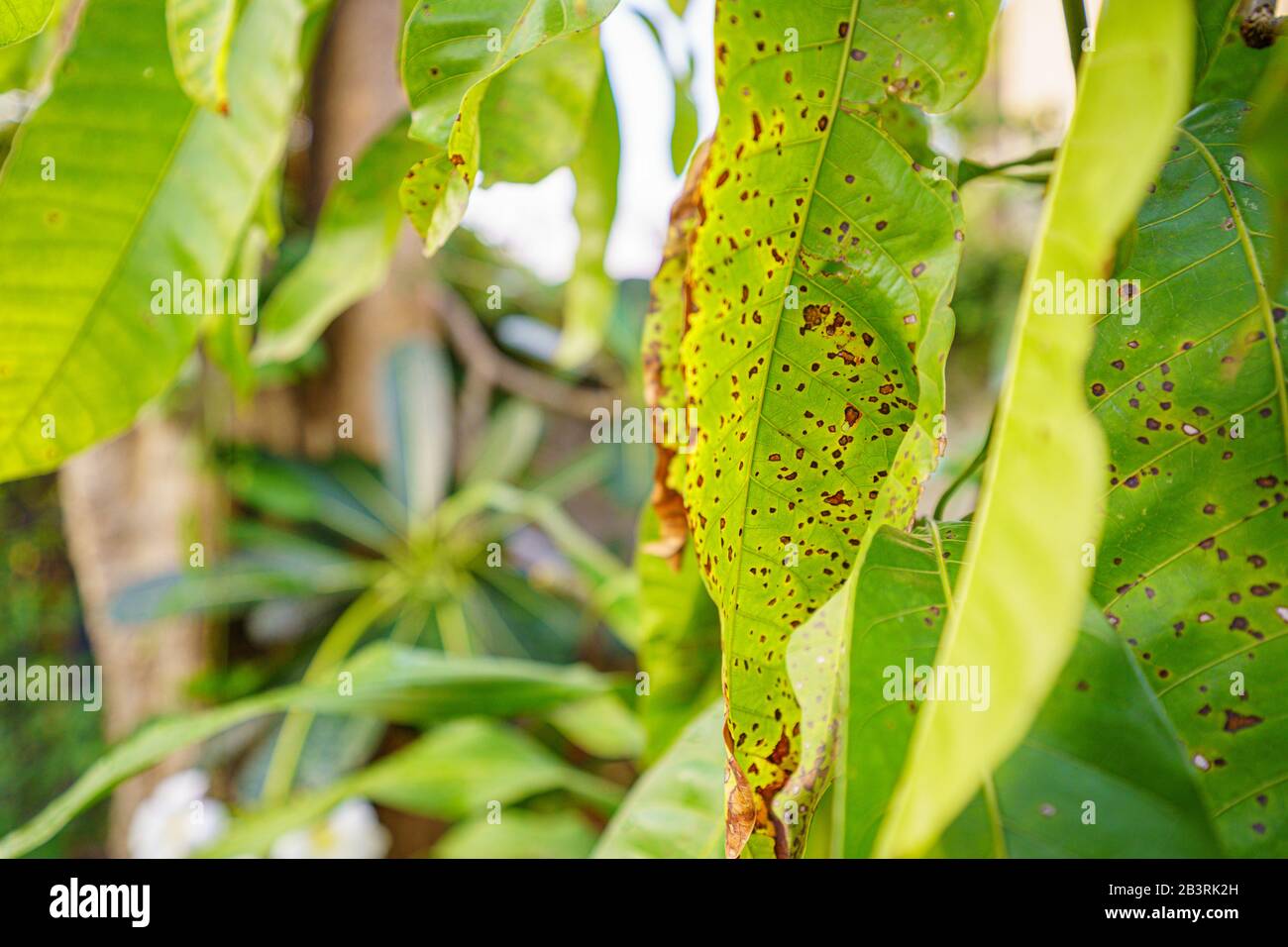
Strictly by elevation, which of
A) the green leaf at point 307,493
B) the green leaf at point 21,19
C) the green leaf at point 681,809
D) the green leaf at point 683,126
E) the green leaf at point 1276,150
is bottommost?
the green leaf at point 681,809

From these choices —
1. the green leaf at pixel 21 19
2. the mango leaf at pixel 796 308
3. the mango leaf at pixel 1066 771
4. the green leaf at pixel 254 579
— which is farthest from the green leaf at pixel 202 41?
the green leaf at pixel 254 579

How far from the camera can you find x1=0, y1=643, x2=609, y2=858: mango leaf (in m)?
0.48

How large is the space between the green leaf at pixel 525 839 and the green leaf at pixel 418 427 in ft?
1.98

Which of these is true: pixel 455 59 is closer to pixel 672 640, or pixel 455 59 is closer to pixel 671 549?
pixel 671 549

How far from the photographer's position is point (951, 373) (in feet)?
6.87

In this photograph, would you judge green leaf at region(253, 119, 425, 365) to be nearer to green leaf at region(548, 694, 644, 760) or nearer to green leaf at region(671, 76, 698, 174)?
green leaf at region(671, 76, 698, 174)

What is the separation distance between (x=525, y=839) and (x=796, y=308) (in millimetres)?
769

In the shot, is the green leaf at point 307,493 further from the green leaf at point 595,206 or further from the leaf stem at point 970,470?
the leaf stem at point 970,470

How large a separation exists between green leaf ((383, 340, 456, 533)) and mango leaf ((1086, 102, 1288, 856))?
122 centimetres

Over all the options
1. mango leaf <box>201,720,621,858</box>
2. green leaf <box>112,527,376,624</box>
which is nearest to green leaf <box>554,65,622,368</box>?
mango leaf <box>201,720,621,858</box>

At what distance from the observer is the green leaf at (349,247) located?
1.68 feet
